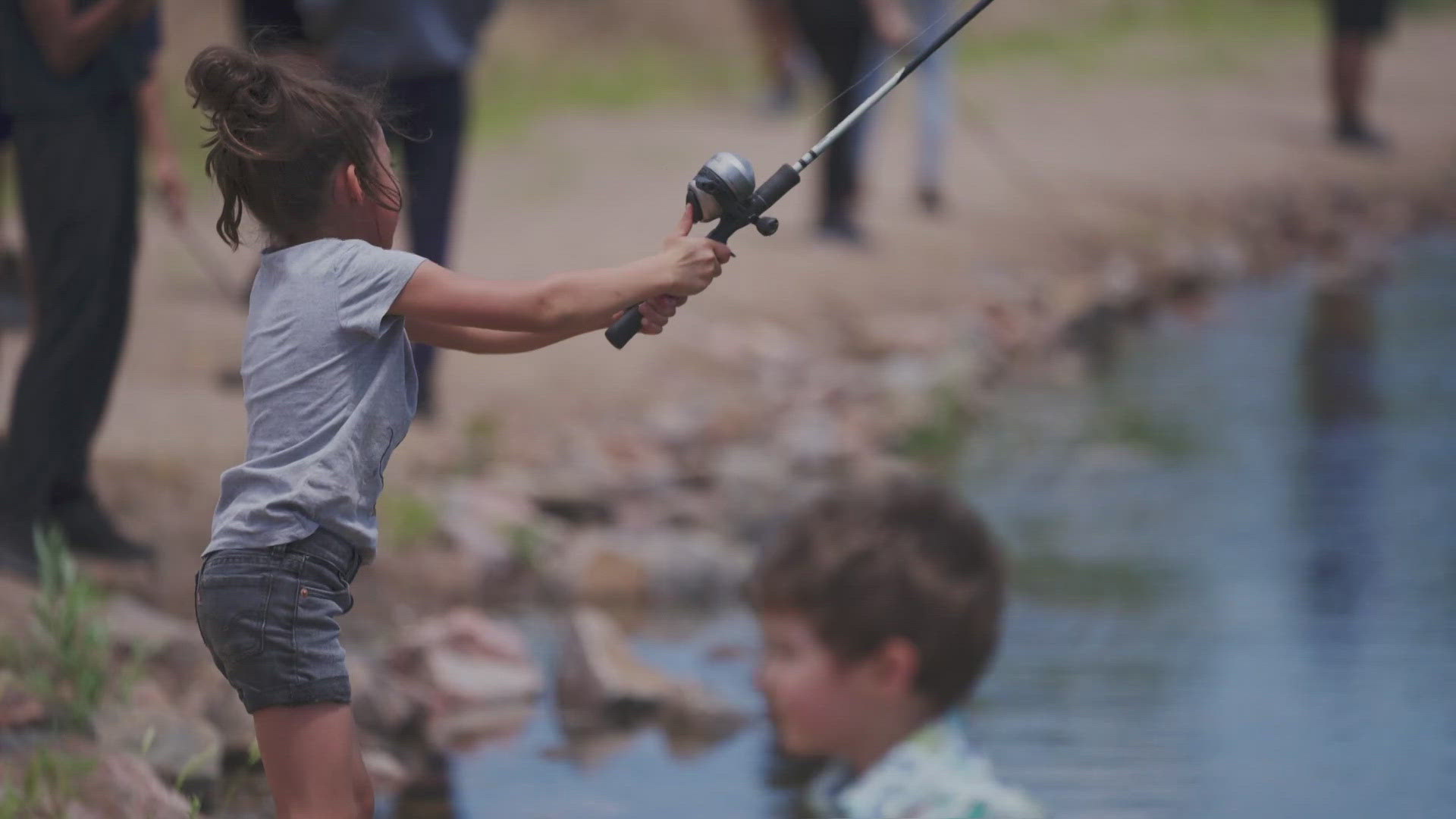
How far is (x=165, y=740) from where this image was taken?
128 inches

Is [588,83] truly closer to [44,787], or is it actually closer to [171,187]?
[171,187]

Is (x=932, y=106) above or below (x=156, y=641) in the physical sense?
above

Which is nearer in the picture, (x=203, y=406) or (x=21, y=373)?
(x=21, y=373)

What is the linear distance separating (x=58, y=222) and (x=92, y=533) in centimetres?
66

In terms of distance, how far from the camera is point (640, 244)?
8.07m

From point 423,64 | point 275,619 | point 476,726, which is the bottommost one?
point 476,726

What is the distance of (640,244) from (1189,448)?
2.61 meters

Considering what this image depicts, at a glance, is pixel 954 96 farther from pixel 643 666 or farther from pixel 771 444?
pixel 643 666

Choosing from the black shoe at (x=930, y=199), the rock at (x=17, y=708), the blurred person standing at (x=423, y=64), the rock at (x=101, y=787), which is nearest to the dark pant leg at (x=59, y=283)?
the rock at (x=17, y=708)

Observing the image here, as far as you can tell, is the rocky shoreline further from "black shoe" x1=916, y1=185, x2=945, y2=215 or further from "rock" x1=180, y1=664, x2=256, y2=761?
"black shoe" x1=916, y1=185, x2=945, y2=215

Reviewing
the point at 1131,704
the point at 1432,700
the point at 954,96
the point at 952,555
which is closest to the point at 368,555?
the point at 952,555

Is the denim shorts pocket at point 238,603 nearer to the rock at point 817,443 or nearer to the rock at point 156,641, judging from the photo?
the rock at point 156,641

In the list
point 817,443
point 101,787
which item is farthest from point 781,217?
point 101,787

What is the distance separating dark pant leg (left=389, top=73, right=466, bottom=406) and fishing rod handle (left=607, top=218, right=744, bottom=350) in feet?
8.71
